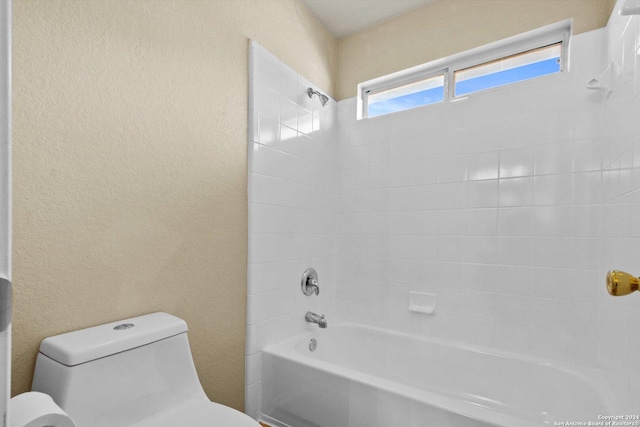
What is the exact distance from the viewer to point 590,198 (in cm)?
184

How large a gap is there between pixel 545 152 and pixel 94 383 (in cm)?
236

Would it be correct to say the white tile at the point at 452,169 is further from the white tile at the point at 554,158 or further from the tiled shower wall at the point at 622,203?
the tiled shower wall at the point at 622,203

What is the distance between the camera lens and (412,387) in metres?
1.62

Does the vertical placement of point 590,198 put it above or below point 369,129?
below

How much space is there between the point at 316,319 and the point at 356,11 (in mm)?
2168

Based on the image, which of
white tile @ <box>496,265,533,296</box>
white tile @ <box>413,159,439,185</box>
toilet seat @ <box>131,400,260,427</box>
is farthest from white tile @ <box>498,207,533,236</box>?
toilet seat @ <box>131,400,260,427</box>

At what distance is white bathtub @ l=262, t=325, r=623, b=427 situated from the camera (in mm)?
1438

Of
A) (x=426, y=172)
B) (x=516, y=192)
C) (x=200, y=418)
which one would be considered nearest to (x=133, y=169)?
(x=200, y=418)

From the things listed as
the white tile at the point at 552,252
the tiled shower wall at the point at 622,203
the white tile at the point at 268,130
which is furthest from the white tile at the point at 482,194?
the white tile at the point at 268,130

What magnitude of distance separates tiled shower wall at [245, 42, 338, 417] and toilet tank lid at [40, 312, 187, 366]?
63 centimetres

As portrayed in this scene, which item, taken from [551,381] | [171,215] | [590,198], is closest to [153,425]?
[171,215]

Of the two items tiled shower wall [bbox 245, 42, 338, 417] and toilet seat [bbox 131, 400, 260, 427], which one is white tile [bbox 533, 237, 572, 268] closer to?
tiled shower wall [bbox 245, 42, 338, 417]

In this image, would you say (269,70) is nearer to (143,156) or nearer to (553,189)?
(143,156)

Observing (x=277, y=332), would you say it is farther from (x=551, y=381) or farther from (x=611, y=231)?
(x=611, y=231)
